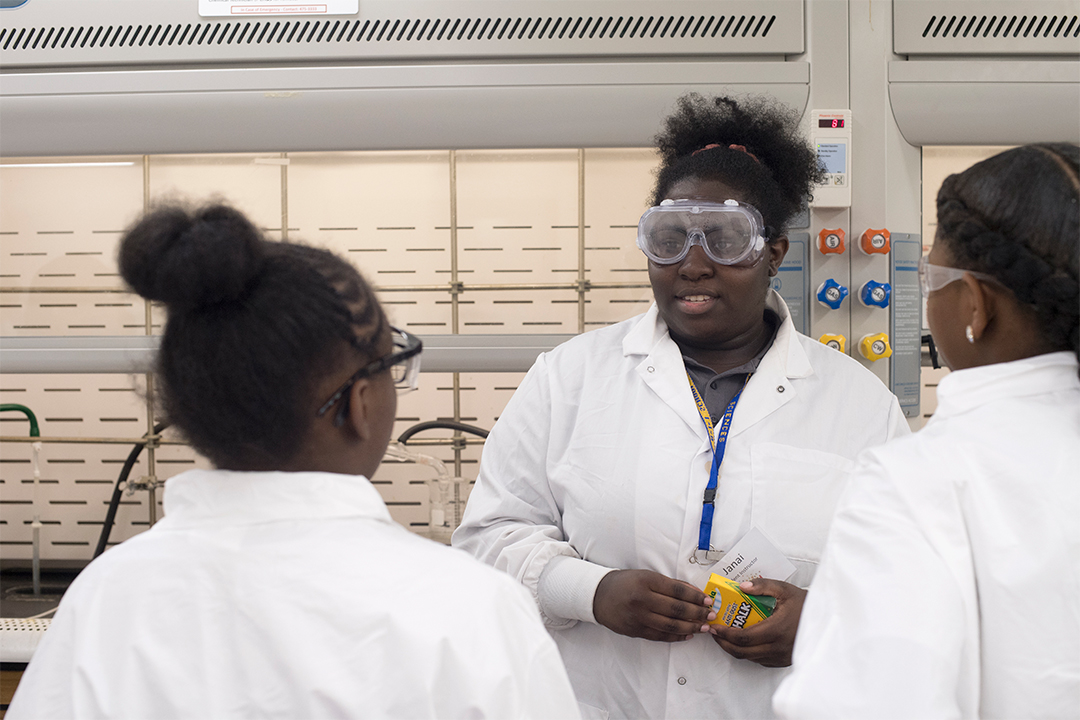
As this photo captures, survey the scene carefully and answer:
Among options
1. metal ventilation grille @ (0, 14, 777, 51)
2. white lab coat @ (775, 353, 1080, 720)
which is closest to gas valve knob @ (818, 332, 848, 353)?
metal ventilation grille @ (0, 14, 777, 51)

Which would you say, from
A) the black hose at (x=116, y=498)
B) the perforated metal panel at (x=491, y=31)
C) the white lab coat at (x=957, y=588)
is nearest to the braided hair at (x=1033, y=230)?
the white lab coat at (x=957, y=588)

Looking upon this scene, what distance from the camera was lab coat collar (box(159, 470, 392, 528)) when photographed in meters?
0.73

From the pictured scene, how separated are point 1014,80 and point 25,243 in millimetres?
2411

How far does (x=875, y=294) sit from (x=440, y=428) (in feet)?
3.78

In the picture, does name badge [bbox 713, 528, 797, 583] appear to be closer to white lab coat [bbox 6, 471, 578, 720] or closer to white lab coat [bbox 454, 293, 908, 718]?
white lab coat [bbox 454, 293, 908, 718]

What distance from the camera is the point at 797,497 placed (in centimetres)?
121

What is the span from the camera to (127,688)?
67 cm

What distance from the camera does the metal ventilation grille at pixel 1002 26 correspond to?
1785mm

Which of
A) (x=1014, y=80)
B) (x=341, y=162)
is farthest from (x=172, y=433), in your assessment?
(x=1014, y=80)

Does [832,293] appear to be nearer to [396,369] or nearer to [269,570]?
[396,369]

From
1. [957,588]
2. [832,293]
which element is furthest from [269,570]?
[832,293]

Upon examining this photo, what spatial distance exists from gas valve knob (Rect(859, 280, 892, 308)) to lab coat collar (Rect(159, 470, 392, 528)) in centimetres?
138

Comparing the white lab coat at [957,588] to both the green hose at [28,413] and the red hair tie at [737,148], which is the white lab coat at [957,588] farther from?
the green hose at [28,413]

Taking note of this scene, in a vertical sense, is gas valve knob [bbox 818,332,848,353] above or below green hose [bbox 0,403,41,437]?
above
